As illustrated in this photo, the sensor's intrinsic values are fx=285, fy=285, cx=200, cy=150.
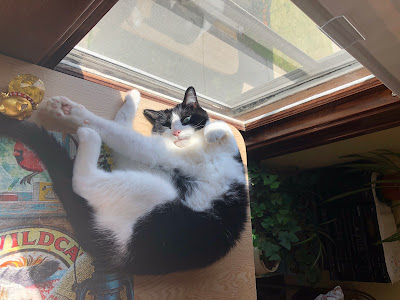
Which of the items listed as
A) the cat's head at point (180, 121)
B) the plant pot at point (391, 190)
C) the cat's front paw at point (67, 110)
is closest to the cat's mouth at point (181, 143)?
the cat's head at point (180, 121)

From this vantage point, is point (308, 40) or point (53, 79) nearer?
point (53, 79)

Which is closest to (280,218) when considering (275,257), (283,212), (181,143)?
(283,212)

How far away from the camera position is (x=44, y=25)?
0.53 metres

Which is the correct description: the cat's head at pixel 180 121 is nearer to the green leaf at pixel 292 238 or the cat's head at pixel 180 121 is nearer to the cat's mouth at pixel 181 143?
the cat's mouth at pixel 181 143

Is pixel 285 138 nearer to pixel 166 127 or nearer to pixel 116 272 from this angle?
pixel 166 127

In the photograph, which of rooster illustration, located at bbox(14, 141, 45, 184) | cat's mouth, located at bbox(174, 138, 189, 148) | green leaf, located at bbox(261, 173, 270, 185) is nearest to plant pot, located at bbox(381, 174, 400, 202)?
green leaf, located at bbox(261, 173, 270, 185)

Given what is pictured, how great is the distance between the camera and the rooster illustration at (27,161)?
557 mm

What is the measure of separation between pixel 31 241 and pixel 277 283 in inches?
54.1

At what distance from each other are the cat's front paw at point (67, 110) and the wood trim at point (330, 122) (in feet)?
2.54

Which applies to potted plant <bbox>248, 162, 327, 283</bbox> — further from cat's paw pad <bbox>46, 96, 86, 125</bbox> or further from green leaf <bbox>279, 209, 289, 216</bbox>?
cat's paw pad <bbox>46, 96, 86, 125</bbox>

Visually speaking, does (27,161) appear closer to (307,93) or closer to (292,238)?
(307,93)

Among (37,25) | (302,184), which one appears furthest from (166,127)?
(302,184)

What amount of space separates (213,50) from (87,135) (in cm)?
55

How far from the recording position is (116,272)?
0.62 meters
